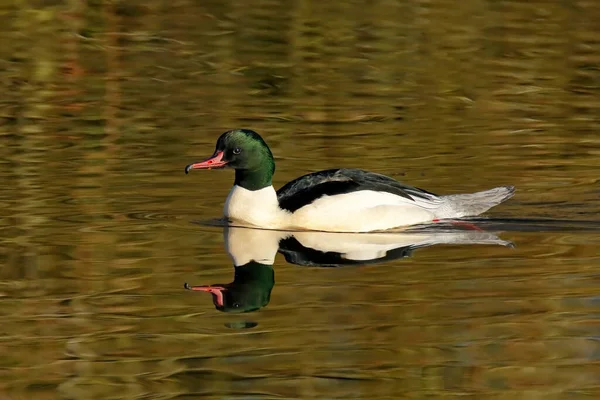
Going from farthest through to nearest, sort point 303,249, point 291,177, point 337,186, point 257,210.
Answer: point 291,177, point 257,210, point 337,186, point 303,249

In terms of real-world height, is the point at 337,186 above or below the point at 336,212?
above

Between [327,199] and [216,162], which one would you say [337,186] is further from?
[216,162]

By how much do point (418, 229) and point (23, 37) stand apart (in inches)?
424

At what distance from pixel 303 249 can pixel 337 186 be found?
28.0 inches

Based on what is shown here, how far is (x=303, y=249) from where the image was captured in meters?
10.5

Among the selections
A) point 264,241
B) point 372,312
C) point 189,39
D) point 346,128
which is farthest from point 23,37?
point 372,312

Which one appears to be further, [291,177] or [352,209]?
[291,177]

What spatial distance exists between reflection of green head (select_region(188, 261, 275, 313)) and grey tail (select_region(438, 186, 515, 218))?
2.10 m

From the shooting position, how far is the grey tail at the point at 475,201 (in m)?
11.4

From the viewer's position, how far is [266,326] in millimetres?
8266

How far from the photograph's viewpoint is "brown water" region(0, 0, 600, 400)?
297 inches

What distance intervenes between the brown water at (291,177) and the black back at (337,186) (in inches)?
23.5

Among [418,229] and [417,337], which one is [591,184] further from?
[417,337]

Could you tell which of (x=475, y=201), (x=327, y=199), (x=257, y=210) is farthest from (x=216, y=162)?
(x=475, y=201)
